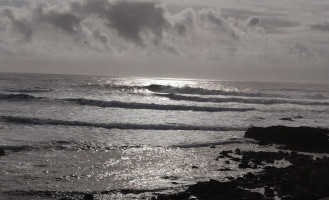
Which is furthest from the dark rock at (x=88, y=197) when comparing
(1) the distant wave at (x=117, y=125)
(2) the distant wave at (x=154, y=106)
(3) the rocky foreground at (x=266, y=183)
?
(2) the distant wave at (x=154, y=106)

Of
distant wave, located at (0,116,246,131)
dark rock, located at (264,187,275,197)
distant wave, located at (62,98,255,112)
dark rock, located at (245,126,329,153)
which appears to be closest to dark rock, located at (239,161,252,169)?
dark rock, located at (264,187,275,197)

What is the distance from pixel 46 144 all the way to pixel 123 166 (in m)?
6.70

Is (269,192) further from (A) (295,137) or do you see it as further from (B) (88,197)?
(A) (295,137)

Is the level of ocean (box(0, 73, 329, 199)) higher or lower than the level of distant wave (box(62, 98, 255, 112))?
lower

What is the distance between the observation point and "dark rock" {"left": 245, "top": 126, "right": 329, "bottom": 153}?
2736 centimetres

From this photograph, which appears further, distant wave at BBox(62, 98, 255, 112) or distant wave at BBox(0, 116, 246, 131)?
distant wave at BBox(62, 98, 255, 112)

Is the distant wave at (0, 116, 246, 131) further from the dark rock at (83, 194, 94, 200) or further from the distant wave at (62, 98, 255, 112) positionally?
the dark rock at (83, 194, 94, 200)

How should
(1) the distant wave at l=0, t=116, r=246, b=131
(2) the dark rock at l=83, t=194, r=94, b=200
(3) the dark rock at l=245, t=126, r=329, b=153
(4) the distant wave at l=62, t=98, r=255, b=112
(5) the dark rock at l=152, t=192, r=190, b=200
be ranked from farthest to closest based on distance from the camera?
(4) the distant wave at l=62, t=98, r=255, b=112, (1) the distant wave at l=0, t=116, r=246, b=131, (3) the dark rock at l=245, t=126, r=329, b=153, (5) the dark rock at l=152, t=192, r=190, b=200, (2) the dark rock at l=83, t=194, r=94, b=200

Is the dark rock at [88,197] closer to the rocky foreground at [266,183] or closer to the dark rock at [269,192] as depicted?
the rocky foreground at [266,183]

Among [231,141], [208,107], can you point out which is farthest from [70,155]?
[208,107]

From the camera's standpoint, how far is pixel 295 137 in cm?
2900

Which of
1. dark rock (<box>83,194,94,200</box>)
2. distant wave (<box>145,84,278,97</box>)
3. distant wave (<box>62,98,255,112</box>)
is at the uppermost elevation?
distant wave (<box>145,84,278,97</box>)

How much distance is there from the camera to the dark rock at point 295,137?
27.4 metres

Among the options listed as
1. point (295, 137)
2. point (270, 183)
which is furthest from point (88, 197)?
point (295, 137)
